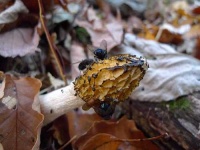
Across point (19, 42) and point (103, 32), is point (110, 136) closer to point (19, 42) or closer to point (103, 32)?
point (19, 42)

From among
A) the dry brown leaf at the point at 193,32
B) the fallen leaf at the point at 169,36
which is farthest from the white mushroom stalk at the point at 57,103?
the dry brown leaf at the point at 193,32

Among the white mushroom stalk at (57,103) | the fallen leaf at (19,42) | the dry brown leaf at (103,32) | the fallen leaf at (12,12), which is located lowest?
the white mushroom stalk at (57,103)

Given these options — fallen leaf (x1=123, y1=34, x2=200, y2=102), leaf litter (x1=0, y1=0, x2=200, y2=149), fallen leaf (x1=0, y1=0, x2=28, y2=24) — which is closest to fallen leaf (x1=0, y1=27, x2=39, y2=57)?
leaf litter (x1=0, y1=0, x2=200, y2=149)

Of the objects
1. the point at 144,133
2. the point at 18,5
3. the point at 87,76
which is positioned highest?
the point at 18,5

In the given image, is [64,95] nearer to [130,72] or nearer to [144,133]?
[130,72]

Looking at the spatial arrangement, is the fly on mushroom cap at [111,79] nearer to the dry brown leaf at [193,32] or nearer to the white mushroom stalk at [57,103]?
the white mushroom stalk at [57,103]

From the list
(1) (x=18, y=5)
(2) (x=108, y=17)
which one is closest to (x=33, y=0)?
(1) (x=18, y=5)

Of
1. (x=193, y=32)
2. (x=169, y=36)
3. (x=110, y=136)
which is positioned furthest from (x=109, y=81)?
→ (x=193, y=32)
